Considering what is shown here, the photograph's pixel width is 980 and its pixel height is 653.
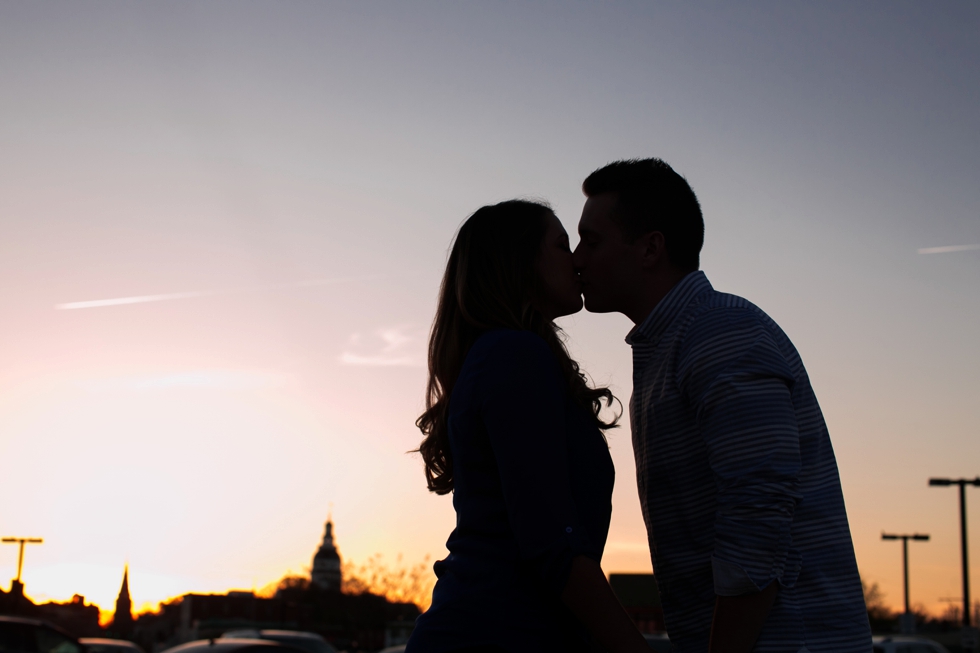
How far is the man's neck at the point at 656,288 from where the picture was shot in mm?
2834

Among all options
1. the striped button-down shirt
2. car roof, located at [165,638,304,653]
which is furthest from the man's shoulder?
car roof, located at [165,638,304,653]

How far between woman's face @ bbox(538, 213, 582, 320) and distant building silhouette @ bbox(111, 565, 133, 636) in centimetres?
11385

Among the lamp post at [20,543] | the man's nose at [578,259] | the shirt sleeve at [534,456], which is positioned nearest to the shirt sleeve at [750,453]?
the shirt sleeve at [534,456]

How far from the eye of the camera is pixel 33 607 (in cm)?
6047

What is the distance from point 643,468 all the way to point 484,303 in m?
0.61

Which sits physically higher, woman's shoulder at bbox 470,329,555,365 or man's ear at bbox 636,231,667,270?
man's ear at bbox 636,231,667,270

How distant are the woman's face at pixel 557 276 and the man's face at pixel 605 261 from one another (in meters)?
0.04

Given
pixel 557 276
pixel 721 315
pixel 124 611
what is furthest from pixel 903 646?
pixel 124 611

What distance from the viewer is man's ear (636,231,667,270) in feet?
9.37

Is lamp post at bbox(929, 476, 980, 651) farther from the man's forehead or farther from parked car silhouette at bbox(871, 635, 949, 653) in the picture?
the man's forehead

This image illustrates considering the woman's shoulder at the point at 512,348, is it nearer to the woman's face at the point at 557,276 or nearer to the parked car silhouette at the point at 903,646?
the woman's face at the point at 557,276

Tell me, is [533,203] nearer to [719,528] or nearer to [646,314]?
[646,314]

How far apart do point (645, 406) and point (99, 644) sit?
19.1 metres

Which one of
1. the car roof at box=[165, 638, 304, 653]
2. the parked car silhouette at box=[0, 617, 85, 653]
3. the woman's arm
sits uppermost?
the woman's arm
